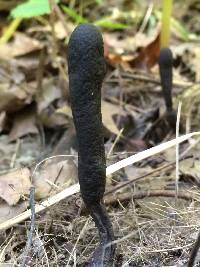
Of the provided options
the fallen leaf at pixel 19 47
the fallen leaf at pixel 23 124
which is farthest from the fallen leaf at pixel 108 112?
the fallen leaf at pixel 19 47

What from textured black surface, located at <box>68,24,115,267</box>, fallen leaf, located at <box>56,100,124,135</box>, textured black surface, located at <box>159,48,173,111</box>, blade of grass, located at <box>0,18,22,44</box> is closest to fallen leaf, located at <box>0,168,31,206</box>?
textured black surface, located at <box>68,24,115,267</box>

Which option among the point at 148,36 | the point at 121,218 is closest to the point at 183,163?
the point at 121,218

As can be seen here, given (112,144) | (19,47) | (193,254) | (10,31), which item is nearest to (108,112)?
(112,144)

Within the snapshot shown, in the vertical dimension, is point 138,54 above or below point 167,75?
below

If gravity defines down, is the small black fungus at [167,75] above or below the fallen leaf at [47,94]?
above

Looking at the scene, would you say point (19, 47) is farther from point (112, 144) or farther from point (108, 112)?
point (112, 144)

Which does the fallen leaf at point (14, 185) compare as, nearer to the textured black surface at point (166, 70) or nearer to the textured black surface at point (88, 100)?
the textured black surface at point (88, 100)
